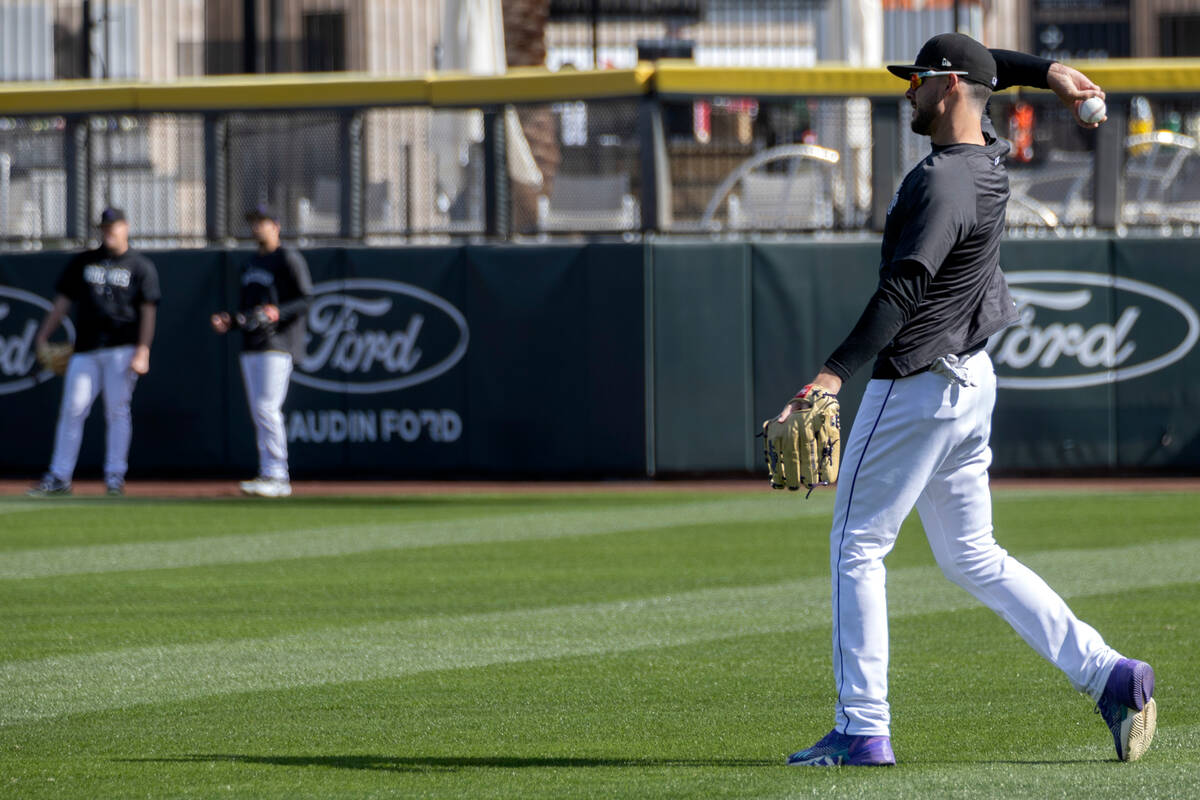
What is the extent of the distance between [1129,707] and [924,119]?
171 centimetres

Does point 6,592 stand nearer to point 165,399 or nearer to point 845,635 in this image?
point 845,635

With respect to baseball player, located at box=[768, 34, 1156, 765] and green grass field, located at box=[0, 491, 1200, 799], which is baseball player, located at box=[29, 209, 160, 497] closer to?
green grass field, located at box=[0, 491, 1200, 799]

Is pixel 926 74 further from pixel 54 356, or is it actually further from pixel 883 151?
pixel 54 356

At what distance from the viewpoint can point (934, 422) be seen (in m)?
4.57

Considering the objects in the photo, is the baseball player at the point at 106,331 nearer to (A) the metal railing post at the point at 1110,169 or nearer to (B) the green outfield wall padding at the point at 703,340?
(B) the green outfield wall padding at the point at 703,340

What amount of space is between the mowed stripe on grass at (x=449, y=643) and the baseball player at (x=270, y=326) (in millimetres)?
5903

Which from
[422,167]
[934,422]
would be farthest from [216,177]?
[934,422]

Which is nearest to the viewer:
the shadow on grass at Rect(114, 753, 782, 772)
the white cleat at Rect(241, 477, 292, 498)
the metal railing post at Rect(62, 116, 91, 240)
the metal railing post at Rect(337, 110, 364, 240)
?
the shadow on grass at Rect(114, 753, 782, 772)

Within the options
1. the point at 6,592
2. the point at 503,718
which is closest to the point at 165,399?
the point at 6,592

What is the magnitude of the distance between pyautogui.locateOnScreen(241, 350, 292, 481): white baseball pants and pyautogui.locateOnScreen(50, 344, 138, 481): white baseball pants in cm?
99

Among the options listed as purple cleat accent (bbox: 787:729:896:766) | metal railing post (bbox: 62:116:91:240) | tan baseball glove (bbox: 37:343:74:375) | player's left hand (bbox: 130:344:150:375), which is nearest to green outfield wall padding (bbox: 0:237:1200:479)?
metal railing post (bbox: 62:116:91:240)

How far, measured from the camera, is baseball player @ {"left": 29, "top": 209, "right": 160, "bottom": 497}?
13.5 metres

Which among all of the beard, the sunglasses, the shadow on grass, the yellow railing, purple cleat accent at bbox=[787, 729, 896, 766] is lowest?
the shadow on grass

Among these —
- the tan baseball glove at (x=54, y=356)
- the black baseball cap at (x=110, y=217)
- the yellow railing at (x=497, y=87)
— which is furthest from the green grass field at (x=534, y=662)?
the yellow railing at (x=497, y=87)
